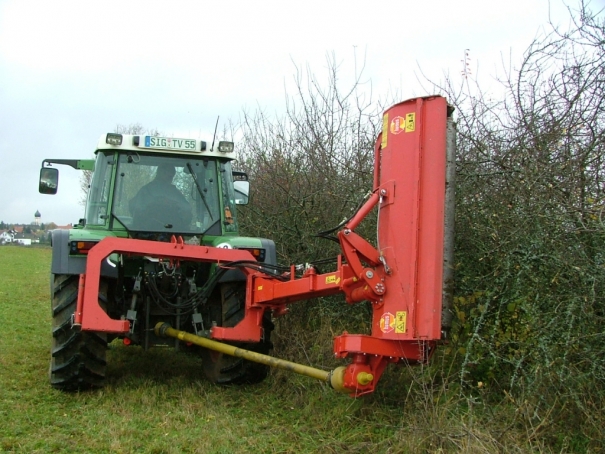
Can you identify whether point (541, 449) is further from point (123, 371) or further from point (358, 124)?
point (358, 124)

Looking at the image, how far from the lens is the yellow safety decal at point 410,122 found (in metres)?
4.46

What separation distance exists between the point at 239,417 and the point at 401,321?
172cm

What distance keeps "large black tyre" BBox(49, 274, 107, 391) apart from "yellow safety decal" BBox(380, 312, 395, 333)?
7.99 ft

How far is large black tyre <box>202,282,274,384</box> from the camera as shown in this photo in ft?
20.2

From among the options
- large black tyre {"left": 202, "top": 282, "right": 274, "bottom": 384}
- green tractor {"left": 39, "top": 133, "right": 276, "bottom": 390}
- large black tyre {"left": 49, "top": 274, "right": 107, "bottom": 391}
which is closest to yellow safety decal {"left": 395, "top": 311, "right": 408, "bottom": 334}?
green tractor {"left": 39, "top": 133, "right": 276, "bottom": 390}

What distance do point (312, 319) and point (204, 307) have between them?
4.51 feet

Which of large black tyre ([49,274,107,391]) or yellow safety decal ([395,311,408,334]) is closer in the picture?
yellow safety decal ([395,311,408,334])

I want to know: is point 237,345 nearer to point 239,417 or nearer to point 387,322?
point 239,417

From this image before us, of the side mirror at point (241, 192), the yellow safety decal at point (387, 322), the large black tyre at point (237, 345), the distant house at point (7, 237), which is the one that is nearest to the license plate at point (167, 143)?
the side mirror at point (241, 192)

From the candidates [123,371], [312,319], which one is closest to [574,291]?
[312,319]

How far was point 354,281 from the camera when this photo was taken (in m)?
4.65

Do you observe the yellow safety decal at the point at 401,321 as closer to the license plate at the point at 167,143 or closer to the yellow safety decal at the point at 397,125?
the yellow safety decal at the point at 397,125

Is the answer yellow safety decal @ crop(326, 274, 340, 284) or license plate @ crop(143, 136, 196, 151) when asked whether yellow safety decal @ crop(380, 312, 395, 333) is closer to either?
yellow safety decal @ crop(326, 274, 340, 284)

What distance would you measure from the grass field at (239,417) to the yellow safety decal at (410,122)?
152cm
